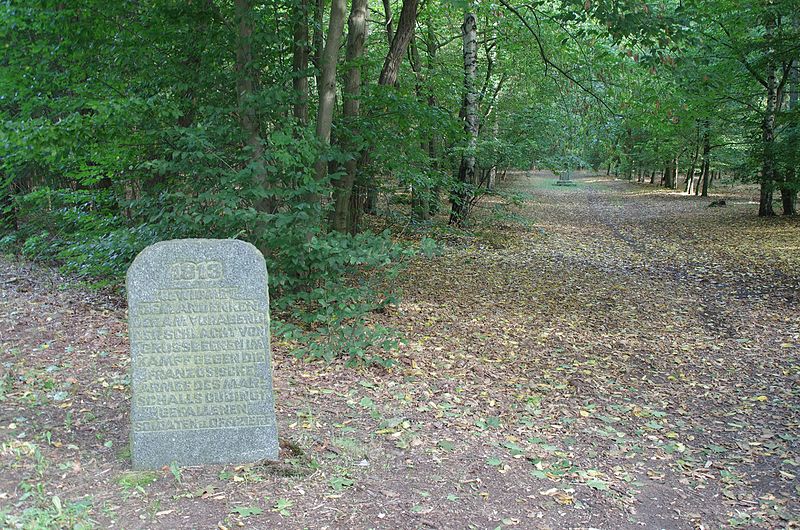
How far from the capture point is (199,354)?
4.39 m

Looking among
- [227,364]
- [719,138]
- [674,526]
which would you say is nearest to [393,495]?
[227,364]

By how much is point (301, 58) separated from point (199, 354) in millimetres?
5838

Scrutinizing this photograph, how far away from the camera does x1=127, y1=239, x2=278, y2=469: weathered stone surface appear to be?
14.1 feet

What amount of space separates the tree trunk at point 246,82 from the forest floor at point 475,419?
2367 millimetres

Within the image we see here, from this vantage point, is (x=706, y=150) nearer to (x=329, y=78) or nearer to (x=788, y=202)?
(x=788, y=202)

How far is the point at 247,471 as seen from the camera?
14.4 feet

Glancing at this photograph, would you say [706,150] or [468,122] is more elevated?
[706,150]

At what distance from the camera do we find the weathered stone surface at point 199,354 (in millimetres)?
4297

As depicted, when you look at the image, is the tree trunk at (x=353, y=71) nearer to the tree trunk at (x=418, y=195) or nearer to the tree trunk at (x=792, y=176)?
the tree trunk at (x=418, y=195)

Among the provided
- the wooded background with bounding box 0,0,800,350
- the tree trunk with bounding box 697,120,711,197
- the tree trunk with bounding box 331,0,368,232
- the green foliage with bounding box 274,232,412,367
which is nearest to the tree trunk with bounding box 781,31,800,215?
the tree trunk with bounding box 697,120,711,197

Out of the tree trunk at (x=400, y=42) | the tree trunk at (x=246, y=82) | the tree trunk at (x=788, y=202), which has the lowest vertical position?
the tree trunk at (x=788, y=202)

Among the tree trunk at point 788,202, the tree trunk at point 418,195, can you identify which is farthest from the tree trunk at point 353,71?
the tree trunk at point 788,202

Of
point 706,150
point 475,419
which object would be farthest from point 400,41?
point 706,150

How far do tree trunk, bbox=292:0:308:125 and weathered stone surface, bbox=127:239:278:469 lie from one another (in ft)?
14.4
